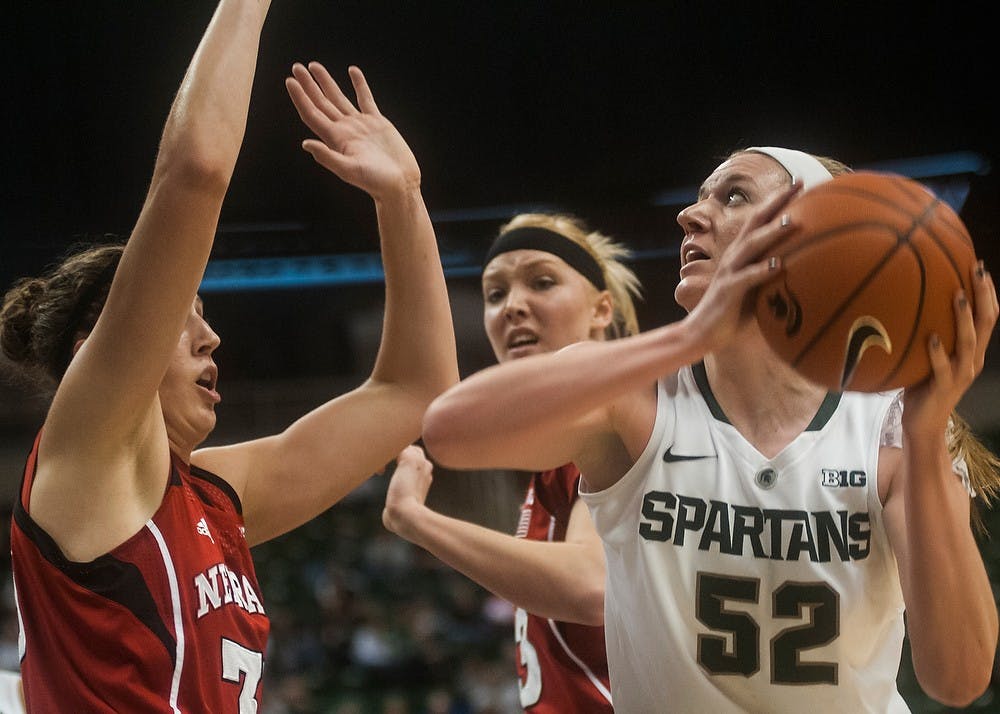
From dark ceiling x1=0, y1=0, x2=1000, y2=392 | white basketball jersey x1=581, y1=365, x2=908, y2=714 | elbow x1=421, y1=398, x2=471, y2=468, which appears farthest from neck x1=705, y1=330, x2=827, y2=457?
dark ceiling x1=0, y1=0, x2=1000, y2=392

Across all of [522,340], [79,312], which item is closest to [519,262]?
[522,340]

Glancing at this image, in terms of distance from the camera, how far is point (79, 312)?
102 inches

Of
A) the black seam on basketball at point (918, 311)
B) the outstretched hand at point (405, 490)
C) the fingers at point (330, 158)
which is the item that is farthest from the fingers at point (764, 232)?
the outstretched hand at point (405, 490)

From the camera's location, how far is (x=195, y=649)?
92.8 inches

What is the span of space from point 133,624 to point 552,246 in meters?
2.33

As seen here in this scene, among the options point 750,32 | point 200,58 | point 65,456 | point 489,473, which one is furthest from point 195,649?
point 750,32

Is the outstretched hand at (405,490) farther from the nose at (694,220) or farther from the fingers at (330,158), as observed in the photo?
the nose at (694,220)

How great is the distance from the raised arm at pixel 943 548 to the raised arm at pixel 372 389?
125 centimetres

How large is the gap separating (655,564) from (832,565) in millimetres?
357

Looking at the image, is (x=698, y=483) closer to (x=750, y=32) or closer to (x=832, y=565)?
(x=832, y=565)

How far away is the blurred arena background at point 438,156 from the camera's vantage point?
11.2 m

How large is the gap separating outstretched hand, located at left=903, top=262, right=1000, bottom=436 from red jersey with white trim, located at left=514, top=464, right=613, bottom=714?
164cm

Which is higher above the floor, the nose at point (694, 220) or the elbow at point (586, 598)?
the nose at point (694, 220)

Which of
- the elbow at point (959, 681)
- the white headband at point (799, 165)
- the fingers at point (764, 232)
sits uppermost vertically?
the white headband at point (799, 165)
